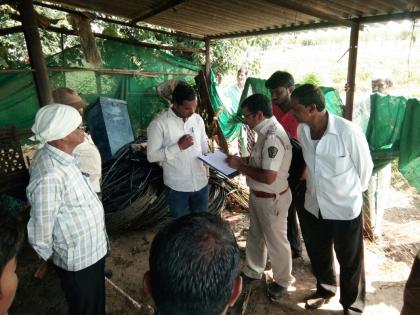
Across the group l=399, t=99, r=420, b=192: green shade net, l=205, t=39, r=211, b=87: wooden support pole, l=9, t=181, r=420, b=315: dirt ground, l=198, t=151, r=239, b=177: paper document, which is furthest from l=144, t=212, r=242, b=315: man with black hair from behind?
l=205, t=39, r=211, b=87: wooden support pole

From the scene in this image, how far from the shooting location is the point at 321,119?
237cm

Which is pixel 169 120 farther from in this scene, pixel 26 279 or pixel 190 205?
pixel 26 279

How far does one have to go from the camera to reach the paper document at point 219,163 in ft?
9.09

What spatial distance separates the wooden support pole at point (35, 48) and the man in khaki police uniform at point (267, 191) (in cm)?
245

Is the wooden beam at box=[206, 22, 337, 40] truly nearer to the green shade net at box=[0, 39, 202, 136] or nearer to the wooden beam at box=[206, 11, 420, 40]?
the wooden beam at box=[206, 11, 420, 40]

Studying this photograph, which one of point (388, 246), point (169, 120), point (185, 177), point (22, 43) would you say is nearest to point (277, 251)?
point (185, 177)

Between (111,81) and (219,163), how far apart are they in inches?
146

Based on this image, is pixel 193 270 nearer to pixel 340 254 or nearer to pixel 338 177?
pixel 338 177

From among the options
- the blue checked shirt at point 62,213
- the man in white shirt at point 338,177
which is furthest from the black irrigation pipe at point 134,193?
the man in white shirt at point 338,177

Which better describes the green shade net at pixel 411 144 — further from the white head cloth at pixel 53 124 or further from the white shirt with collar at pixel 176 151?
the white head cloth at pixel 53 124

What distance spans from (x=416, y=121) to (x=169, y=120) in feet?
8.40

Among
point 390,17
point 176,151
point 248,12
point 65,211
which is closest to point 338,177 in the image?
point 176,151

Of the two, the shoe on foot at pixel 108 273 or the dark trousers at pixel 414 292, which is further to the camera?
the shoe on foot at pixel 108 273

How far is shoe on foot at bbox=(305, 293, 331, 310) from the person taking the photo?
2861 millimetres
